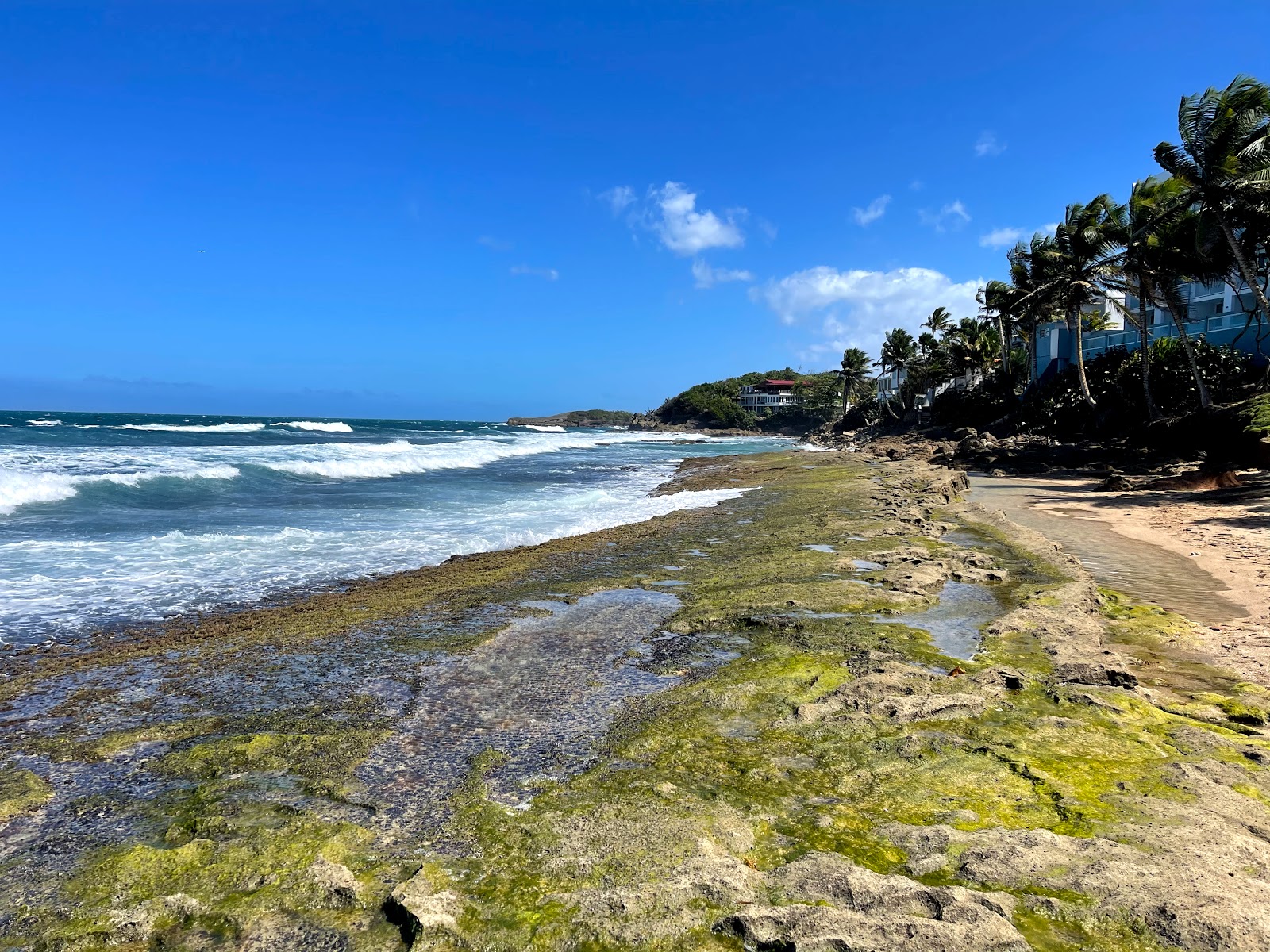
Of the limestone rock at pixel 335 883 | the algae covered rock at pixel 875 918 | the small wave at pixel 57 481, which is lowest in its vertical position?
the limestone rock at pixel 335 883

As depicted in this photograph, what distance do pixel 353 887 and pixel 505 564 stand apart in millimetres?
8335

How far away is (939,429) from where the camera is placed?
52.1 m

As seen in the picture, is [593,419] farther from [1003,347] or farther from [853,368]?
[1003,347]

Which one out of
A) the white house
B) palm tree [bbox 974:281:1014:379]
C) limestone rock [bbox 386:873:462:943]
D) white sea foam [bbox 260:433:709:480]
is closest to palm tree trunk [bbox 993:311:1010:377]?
palm tree [bbox 974:281:1014:379]

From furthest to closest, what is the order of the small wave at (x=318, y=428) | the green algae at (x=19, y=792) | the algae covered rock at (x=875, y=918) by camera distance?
1. the small wave at (x=318, y=428)
2. the green algae at (x=19, y=792)
3. the algae covered rock at (x=875, y=918)

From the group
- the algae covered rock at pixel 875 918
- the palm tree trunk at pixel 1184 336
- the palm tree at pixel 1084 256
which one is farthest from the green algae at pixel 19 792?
the palm tree at pixel 1084 256

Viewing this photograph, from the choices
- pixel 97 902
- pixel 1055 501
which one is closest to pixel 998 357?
pixel 1055 501

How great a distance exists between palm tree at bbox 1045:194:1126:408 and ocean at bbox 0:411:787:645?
2156 centimetres

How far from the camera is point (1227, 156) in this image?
21656 mm

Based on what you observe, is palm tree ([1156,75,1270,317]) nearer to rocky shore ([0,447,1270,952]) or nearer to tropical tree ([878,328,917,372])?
rocky shore ([0,447,1270,952])

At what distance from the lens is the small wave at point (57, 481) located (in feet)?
60.4

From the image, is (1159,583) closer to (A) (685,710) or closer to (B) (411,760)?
(A) (685,710)

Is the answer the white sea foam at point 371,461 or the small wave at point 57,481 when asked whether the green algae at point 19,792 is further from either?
the white sea foam at point 371,461

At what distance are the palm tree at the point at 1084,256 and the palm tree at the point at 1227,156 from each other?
26.0 feet
